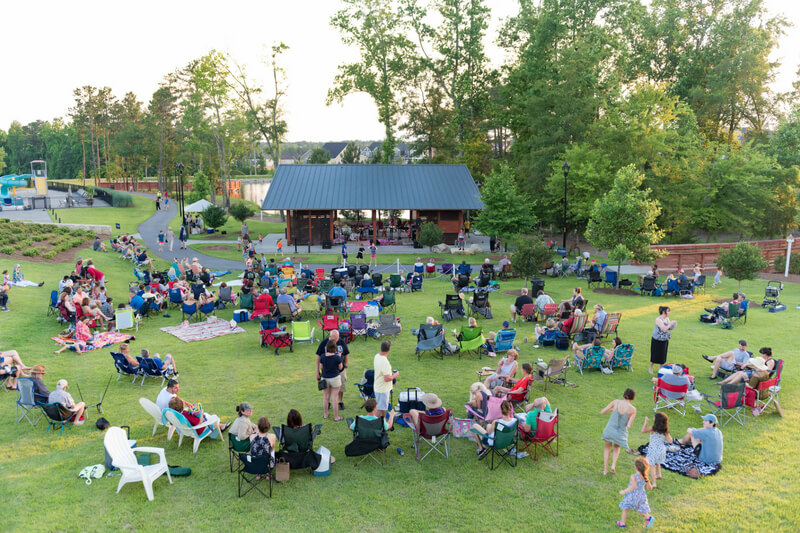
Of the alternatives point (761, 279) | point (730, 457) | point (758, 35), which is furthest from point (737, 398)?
point (758, 35)

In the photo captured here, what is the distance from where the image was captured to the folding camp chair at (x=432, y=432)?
8602 mm

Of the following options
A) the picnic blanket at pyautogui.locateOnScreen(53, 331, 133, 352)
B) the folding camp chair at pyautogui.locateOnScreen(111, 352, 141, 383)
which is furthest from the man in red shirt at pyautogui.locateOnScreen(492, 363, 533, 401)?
the picnic blanket at pyautogui.locateOnScreen(53, 331, 133, 352)

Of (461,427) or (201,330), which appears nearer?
(461,427)

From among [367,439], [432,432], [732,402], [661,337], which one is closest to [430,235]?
[661,337]

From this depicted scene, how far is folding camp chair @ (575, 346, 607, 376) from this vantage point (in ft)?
41.0

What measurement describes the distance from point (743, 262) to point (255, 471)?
19.4m

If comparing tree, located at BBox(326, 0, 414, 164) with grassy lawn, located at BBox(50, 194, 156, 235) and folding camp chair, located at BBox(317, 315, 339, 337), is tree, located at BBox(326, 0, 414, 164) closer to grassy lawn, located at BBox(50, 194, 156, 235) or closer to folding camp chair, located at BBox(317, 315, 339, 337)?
grassy lawn, located at BBox(50, 194, 156, 235)

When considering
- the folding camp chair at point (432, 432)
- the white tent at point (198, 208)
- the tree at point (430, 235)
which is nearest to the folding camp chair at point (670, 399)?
the folding camp chair at point (432, 432)

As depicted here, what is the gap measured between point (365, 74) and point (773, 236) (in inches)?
1352

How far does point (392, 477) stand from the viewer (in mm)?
8086

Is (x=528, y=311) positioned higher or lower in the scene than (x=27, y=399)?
higher

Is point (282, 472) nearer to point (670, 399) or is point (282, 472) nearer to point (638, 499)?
point (638, 499)

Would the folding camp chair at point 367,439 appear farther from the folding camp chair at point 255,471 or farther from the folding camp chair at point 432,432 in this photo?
the folding camp chair at point 255,471

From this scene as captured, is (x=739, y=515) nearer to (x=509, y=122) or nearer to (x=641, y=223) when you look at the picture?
(x=641, y=223)
